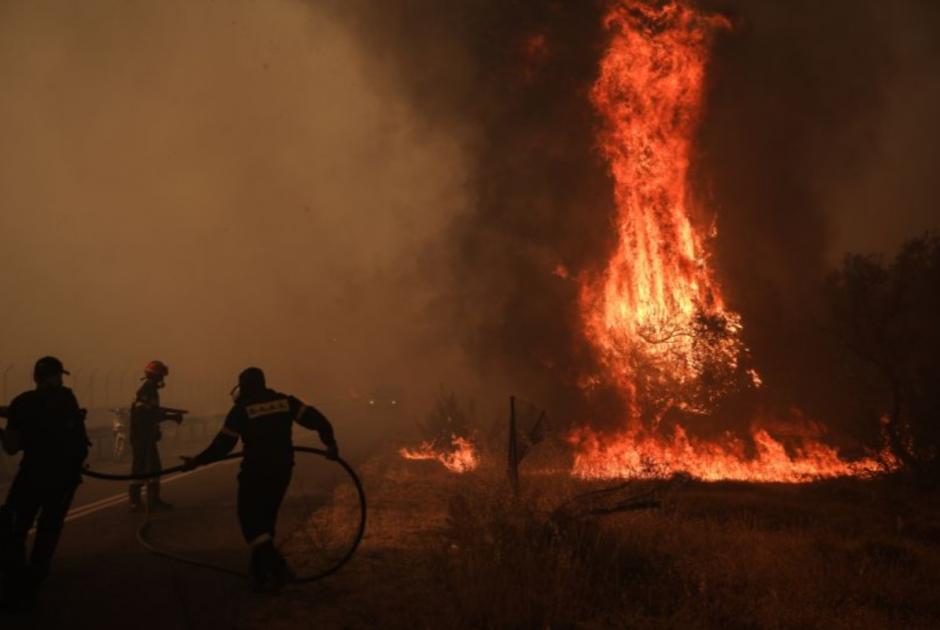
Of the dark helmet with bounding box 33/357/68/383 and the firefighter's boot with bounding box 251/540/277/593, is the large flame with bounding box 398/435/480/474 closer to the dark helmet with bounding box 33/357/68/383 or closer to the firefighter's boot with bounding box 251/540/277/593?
the firefighter's boot with bounding box 251/540/277/593

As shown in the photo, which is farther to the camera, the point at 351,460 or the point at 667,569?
the point at 351,460

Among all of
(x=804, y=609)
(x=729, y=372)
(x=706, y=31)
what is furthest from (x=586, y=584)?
(x=706, y=31)

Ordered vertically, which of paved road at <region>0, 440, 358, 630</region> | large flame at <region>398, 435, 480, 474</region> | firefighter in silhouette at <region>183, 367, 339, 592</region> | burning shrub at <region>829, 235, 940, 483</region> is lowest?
paved road at <region>0, 440, 358, 630</region>

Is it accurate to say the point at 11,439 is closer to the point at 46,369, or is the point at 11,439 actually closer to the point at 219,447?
the point at 46,369

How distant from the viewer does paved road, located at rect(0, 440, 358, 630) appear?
19.1ft

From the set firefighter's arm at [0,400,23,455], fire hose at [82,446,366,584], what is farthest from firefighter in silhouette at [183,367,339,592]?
firefighter's arm at [0,400,23,455]

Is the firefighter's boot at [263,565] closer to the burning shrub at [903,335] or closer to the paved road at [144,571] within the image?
the paved road at [144,571]

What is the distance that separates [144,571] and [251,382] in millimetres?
2822

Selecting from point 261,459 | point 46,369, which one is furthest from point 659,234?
point 46,369

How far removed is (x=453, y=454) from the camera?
2247 cm

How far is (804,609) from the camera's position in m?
6.84

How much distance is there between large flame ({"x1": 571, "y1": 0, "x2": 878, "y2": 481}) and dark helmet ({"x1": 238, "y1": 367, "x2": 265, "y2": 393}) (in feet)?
49.6

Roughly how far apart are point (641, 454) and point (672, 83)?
1225cm

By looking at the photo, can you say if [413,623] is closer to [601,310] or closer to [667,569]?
[667,569]
